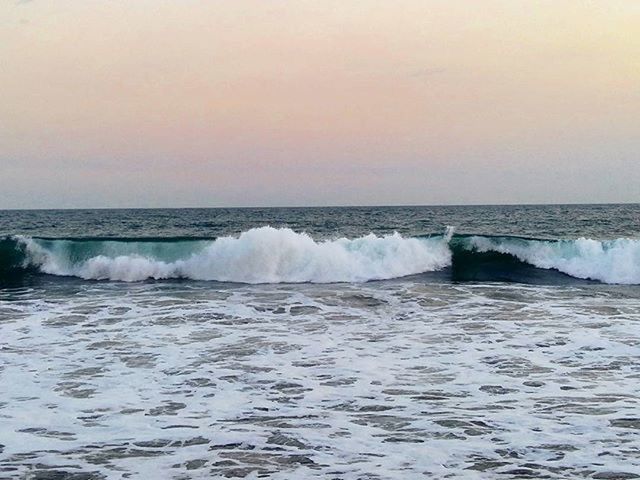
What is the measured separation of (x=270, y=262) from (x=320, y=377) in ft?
36.6

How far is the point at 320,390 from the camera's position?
7.38m

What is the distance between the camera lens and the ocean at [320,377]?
535 centimetres

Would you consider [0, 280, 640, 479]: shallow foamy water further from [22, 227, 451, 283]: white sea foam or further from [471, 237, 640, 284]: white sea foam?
[471, 237, 640, 284]: white sea foam

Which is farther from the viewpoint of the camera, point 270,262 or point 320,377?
point 270,262

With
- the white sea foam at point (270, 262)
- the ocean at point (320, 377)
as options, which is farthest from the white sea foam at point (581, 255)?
the white sea foam at point (270, 262)

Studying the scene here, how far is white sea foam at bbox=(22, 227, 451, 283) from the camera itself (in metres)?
18.8

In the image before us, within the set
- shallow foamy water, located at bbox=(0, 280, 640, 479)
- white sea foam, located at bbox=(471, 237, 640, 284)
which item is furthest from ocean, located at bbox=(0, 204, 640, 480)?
white sea foam, located at bbox=(471, 237, 640, 284)

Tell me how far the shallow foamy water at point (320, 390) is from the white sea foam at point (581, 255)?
5734 millimetres

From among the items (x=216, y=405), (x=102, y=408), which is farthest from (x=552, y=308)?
(x=102, y=408)

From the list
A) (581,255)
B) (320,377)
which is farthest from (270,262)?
(320,377)

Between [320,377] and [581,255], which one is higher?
[581,255]

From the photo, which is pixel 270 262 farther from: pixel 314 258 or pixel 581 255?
pixel 581 255

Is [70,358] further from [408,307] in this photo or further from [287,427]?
[408,307]

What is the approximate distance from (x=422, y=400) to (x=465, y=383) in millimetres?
901
